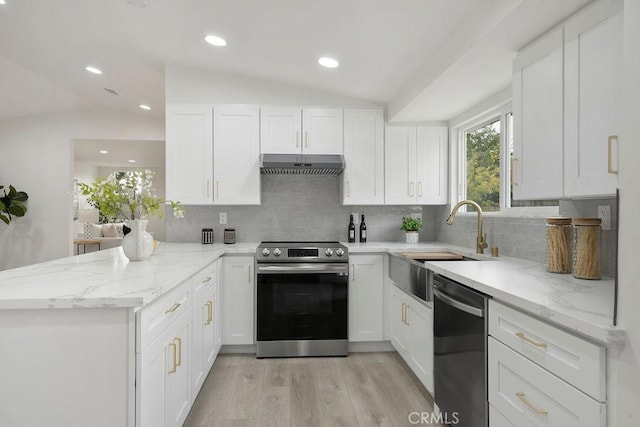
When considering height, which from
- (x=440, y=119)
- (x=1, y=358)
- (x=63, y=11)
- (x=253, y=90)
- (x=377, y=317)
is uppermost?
(x=63, y=11)

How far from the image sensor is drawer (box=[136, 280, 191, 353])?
1.31 metres

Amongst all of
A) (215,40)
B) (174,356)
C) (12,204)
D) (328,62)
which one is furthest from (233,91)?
Answer: (12,204)

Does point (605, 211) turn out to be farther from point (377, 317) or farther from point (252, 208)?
point (252, 208)

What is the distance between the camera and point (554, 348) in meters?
1.15

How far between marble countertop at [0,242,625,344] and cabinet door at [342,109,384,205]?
1.41 m

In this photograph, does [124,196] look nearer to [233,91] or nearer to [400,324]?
[233,91]

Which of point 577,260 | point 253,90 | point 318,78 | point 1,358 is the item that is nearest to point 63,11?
point 253,90

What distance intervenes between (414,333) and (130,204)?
2069 millimetres

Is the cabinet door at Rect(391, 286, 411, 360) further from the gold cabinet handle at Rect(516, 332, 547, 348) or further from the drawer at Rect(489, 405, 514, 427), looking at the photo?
the gold cabinet handle at Rect(516, 332, 547, 348)

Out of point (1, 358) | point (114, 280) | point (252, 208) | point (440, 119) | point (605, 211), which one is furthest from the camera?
point (252, 208)

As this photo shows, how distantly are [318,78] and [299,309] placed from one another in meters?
2.03

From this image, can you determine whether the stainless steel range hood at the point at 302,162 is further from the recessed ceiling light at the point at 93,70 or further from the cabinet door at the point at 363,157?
the recessed ceiling light at the point at 93,70

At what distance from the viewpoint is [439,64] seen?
2348 millimetres

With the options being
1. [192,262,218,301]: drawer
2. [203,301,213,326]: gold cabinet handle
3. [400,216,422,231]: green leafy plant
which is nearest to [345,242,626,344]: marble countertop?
[400,216,422,231]: green leafy plant
